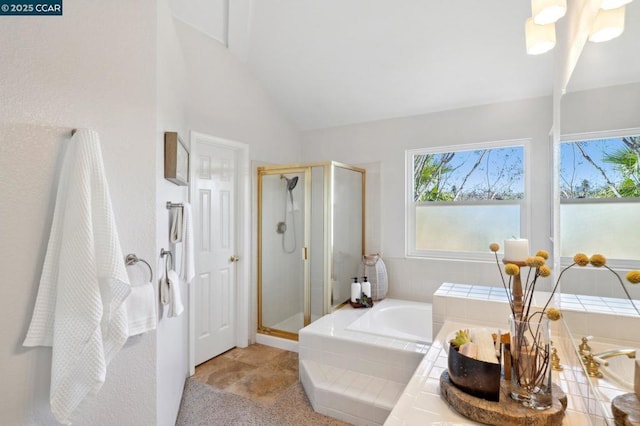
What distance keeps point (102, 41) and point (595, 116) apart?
187 centimetres

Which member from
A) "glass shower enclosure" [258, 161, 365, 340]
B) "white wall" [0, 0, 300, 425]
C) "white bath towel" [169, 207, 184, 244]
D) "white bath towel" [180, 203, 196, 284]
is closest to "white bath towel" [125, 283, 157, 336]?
"white wall" [0, 0, 300, 425]

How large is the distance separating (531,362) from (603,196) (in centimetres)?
58

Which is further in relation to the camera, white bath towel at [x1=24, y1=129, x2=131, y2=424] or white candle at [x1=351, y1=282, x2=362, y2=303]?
white candle at [x1=351, y1=282, x2=362, y2=303]

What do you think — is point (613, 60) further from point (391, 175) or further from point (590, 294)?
point (391, 175)

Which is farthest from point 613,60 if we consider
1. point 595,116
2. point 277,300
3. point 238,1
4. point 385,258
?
point 277,300

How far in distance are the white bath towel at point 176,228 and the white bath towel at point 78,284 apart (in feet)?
2.43

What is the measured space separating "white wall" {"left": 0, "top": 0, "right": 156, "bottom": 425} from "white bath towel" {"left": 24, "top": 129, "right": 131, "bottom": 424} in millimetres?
71

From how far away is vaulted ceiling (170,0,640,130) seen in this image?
2404 mm

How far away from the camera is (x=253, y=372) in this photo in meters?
2.70

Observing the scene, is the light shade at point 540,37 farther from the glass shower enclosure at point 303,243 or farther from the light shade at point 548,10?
the glass shower enclosure at point 303,243

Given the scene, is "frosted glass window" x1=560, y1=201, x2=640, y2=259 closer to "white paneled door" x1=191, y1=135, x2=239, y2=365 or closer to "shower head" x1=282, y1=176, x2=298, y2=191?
"shower head" x1=282, y1=176, x2=298, y2=191

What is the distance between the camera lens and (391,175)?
11.5 feet

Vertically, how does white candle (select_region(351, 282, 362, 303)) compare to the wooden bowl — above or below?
below

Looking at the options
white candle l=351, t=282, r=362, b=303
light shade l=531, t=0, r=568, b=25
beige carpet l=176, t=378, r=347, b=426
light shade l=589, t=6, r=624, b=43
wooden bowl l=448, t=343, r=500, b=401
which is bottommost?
beige carpet l=176, t=378, r=347, b=426
